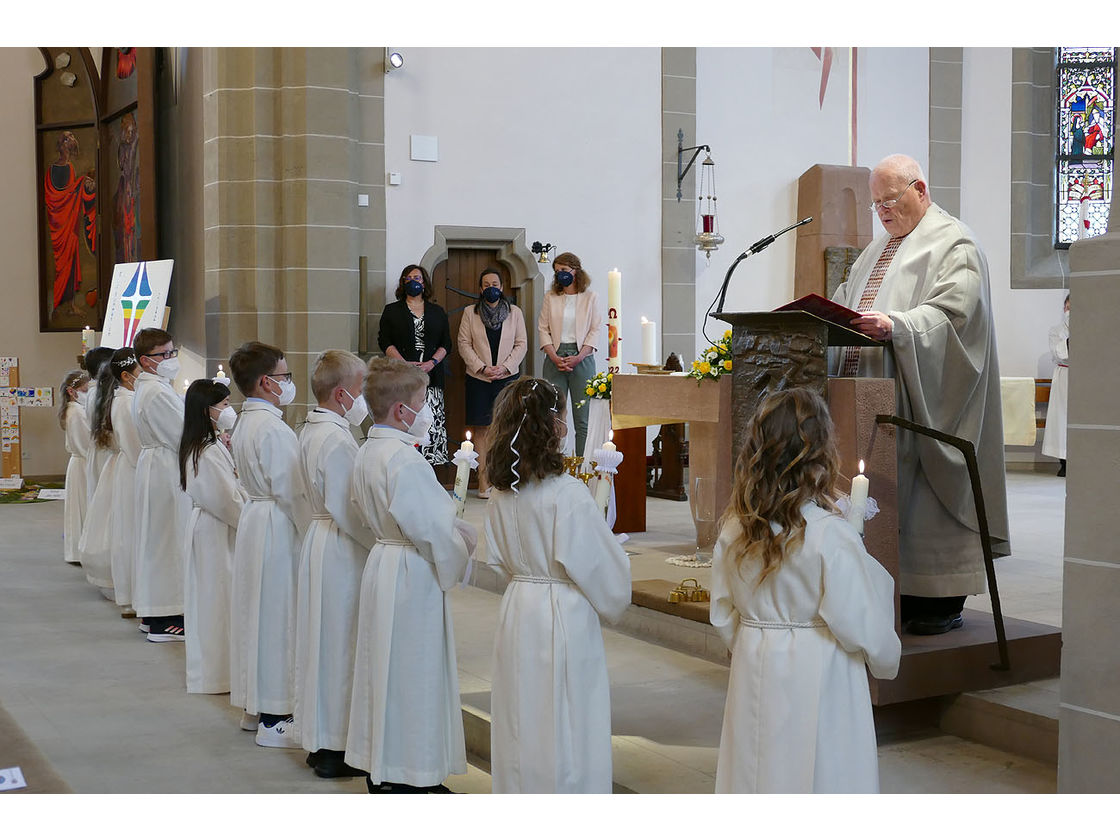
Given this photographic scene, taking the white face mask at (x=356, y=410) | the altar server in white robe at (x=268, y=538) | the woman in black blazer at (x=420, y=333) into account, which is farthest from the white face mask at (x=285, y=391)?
the woman in black blazer at (x=420, y=333)

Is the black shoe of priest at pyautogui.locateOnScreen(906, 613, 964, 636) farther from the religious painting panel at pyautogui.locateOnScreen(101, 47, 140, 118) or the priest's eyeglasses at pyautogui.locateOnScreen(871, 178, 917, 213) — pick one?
the religious painting panel at pyautogui.locateOnScreen(101, 47, 140, 118)

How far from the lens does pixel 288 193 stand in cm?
984

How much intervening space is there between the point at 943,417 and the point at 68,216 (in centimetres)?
1117

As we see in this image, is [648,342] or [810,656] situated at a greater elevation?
[648,342]

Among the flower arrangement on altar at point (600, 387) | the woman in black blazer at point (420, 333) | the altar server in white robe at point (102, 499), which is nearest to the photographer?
the altar server in white robe at point (102, 499)

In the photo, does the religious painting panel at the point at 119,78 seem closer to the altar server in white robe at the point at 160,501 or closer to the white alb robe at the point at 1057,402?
the altar server in white robe at the point at 160,501

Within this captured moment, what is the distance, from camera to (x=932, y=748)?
4.14m

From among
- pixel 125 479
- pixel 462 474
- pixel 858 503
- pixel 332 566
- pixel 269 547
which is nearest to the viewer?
pixel 858 503

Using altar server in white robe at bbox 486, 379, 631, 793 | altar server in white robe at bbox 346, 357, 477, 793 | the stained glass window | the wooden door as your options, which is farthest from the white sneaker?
the stained glass window

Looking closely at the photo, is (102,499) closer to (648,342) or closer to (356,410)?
(648,342)

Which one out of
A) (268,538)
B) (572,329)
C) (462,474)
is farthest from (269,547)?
(572,329)

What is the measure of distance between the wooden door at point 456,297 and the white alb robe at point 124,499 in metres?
3.74

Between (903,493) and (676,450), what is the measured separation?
5.41m

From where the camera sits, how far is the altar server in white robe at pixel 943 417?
4.34m
